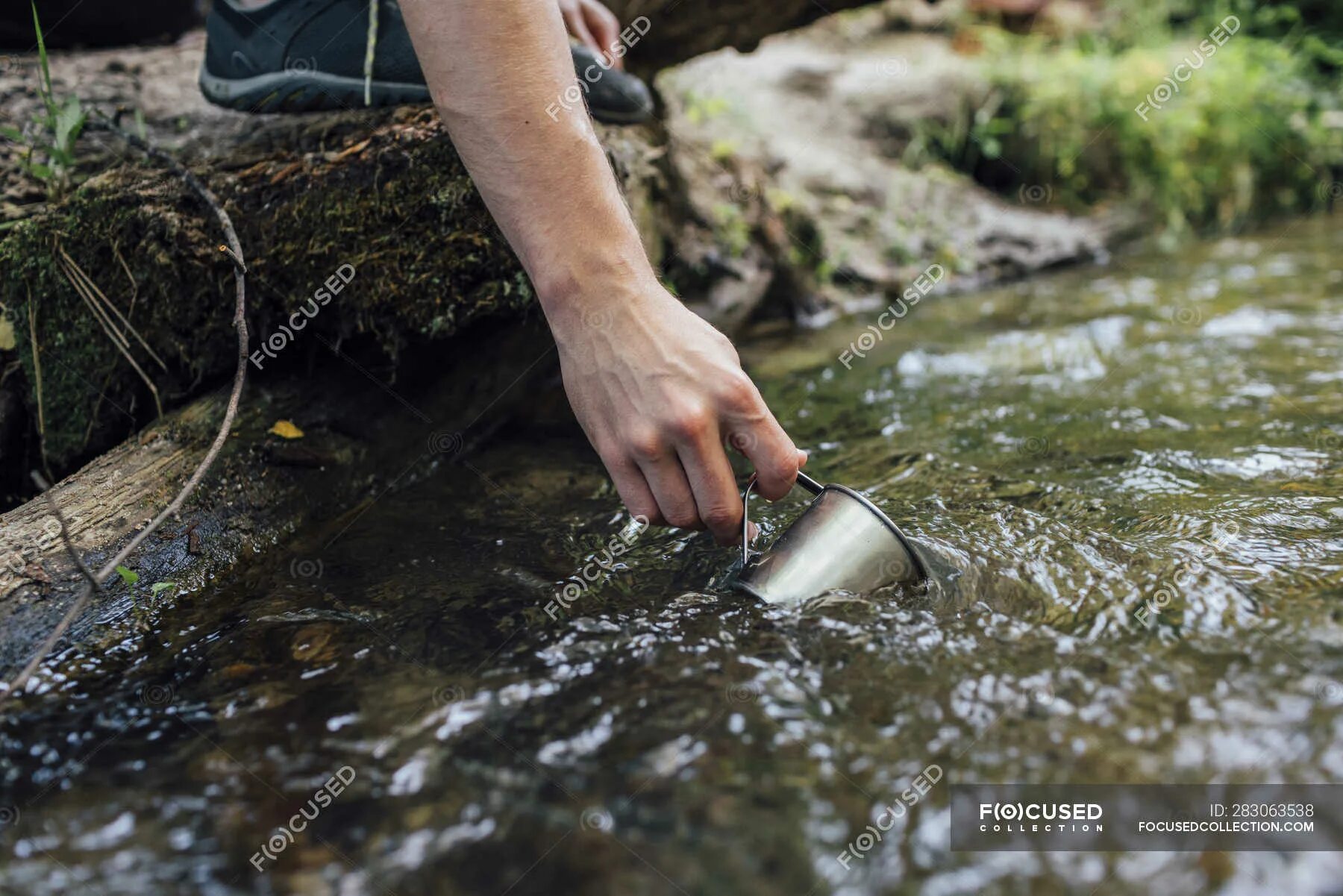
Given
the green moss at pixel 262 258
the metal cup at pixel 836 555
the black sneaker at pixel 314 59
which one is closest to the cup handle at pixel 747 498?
the metal cup at pixel 836 555

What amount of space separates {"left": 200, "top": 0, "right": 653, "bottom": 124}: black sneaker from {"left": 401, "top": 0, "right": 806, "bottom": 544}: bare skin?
106 centimetres

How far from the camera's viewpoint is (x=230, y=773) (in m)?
1.41

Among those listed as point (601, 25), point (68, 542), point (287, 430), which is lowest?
point (287, 430)

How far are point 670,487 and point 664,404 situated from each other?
0.53 feet

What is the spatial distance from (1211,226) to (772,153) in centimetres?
325

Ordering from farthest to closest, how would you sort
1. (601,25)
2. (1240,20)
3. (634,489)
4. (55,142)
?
(1240,20) < (601,25) < (55,142) < (634,489)

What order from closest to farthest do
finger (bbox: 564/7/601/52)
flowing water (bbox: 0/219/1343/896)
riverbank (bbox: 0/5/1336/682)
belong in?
1. flowing water (bbox: 0/219/1343/896)
2. riverbank (bbox: 0/5/1336/682)
3. finger (bbox: 564/7/601/52)

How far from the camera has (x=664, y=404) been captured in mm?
1510

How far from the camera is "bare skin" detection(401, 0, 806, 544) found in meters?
1.52

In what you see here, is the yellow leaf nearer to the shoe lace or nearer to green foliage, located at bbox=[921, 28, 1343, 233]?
the shoe lace

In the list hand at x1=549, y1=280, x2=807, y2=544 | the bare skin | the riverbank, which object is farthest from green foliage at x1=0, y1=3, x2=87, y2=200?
hand at x1=549, y1=280, x2=807, y2=544

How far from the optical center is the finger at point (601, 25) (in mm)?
3178

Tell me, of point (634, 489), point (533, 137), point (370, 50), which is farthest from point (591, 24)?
point (634, 489)

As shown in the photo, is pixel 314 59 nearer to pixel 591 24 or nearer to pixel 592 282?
pixel 591 24
